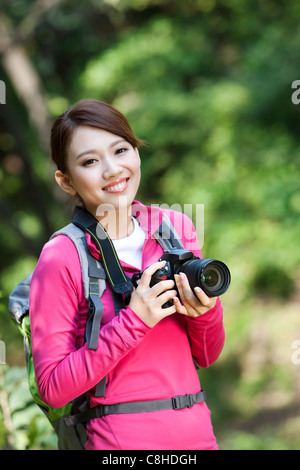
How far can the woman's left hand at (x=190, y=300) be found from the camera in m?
1.17

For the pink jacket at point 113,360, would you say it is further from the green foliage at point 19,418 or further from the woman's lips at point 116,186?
the green foliage at point 19,418

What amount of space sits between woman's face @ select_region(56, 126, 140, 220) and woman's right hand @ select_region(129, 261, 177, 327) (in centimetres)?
22

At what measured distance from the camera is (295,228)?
228 inches

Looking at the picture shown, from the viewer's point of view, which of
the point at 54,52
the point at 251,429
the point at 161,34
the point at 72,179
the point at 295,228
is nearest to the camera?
the point at 72,179

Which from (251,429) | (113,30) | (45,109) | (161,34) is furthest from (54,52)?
(251,429)

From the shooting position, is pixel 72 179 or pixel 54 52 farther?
pixel 54 52

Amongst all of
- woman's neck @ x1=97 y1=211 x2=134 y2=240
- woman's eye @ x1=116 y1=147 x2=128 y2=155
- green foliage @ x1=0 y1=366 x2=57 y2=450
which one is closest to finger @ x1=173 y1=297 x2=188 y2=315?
woman's neck @ x1=97 y1=211 x2=134 y2=240

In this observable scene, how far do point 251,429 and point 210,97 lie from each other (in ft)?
12.8

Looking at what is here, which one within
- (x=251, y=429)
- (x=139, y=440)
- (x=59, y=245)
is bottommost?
(x=251, y=429)

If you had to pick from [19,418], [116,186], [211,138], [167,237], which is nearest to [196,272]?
[167,237]

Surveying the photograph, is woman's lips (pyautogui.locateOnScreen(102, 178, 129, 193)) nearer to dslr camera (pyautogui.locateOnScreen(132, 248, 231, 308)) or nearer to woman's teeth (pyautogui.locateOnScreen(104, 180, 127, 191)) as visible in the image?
woman's teeth (pyautogui.locateOnScreen(104, 180, 127, 191))

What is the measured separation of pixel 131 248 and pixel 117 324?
0.85 feet

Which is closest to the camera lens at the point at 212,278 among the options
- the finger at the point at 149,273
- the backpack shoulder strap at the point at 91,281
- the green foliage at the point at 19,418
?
the finger at the point at 149,273
